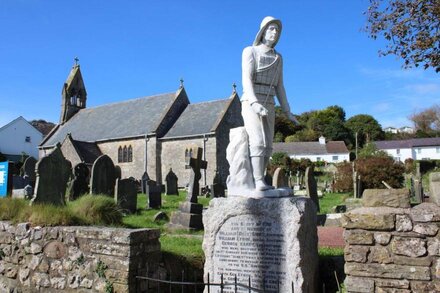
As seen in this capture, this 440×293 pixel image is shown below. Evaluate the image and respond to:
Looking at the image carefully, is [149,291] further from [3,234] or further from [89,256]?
[3,234]

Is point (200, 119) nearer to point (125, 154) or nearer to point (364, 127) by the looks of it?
point (125, 154)

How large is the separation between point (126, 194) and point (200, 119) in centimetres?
2265

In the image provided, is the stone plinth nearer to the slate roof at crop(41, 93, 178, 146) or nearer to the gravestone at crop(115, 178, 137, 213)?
the gravestone at crop(115, 178, 137, 213)

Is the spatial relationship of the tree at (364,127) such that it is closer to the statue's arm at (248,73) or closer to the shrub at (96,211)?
the shrub at (96,211)

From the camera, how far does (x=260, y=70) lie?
5750 millimetres

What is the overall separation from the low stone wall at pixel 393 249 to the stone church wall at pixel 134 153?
33141mm

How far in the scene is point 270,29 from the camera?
5.73 meters

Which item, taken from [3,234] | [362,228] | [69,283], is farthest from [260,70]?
[3,234]

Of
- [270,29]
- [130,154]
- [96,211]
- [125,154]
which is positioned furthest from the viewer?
[125,154]

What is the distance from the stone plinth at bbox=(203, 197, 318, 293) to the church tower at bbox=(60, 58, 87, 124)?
1755 inches

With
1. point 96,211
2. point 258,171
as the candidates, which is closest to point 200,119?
point 96,211

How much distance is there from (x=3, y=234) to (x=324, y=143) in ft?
212

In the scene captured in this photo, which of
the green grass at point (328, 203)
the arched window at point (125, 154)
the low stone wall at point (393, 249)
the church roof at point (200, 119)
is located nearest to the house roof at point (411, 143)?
the church roof at point (200, 119)

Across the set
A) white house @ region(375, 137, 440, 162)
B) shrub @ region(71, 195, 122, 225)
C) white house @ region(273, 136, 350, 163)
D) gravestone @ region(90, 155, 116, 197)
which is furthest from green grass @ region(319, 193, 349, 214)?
white house @ region(375, 137, 440, 162)
